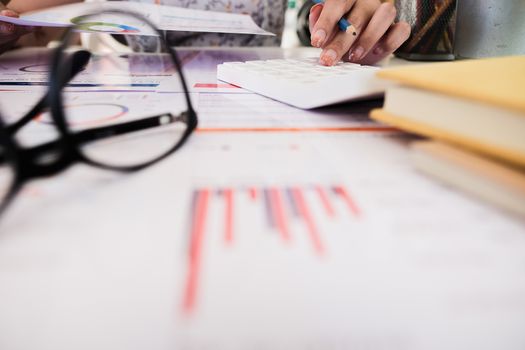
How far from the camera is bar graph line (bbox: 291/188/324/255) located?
6.2 inches

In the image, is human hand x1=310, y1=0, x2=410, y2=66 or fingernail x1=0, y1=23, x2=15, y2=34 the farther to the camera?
fingernail x1=0, y1=23, x2=15, y2=34

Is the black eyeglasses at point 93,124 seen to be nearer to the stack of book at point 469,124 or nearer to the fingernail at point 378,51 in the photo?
the stack of book at point 469,124

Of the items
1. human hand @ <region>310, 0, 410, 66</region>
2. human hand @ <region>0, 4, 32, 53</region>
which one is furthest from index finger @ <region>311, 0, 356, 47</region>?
human hand @ <region>0, 4, 32, 53</region>

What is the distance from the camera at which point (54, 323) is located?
0.41 feet

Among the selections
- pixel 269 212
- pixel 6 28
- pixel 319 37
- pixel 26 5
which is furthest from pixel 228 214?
pixel 26 5

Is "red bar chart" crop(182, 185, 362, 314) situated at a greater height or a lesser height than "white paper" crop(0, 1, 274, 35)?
lesser

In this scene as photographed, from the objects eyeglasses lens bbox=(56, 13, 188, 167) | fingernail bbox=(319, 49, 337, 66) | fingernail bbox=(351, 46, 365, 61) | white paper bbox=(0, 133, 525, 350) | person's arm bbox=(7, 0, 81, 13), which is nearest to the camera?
white paper bbox=(0, 133, 525, 350)

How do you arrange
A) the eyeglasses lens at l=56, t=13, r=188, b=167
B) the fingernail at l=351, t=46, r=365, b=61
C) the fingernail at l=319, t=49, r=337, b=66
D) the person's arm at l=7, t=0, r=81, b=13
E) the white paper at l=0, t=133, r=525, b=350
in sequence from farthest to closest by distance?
the person's arm at l=7, t=0, r=81, b=13, the fingernail at l=351, t=46, r=365, b=61, the fingernail at l=319, t=49, r=337, b=66, the eyeglasses lens at l=56, t=13, r=188, b=167, the white paper at l=0, t=133, r=525, b=350

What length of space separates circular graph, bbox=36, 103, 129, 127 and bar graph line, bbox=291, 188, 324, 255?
0.19 meters

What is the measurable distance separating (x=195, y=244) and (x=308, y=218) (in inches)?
2.2

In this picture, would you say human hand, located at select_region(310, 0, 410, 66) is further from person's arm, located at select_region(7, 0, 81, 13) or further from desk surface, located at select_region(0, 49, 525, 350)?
person's arm, located at select_region(7, 0, 81, 13)

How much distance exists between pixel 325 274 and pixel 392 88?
165 millimetres

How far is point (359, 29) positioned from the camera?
0.56 metres

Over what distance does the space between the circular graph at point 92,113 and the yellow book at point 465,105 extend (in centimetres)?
22
